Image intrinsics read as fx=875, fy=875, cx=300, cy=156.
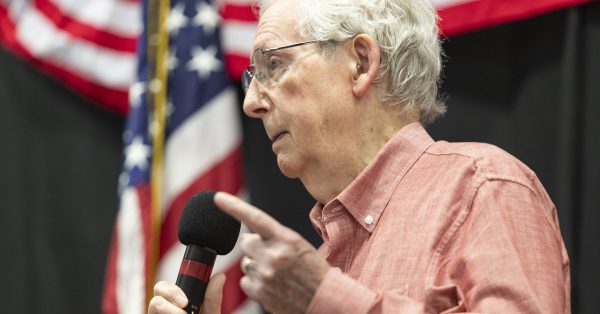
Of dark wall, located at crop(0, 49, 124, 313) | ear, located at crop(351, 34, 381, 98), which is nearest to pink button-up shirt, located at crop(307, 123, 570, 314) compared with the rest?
ear, located at crop(351, 34, 381, 98)

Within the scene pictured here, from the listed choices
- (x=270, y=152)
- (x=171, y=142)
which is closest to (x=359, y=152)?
(x=270, y=152)

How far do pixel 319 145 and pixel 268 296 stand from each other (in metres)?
0.47

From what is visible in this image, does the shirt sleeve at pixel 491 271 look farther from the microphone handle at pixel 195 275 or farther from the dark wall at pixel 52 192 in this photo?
the dark wall at pixel 52 192

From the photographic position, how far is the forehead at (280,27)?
1599 mm

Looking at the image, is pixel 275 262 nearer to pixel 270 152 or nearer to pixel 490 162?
pixel 490 162

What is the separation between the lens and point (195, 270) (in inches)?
55.2

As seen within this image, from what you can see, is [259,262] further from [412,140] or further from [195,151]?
[195,151]

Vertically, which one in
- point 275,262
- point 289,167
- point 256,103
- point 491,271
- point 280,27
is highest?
point 280,27

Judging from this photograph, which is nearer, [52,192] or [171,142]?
[171,142]

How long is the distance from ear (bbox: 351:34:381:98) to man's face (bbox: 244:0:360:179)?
16 mm

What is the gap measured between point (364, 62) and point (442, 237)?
41 cm

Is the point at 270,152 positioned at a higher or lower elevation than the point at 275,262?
higher

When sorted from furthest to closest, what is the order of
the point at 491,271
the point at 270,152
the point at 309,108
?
the point at 270,152 → the point at 309,108 → the point at 491,271

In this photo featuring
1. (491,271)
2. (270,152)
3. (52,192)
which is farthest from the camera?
(52,192)
